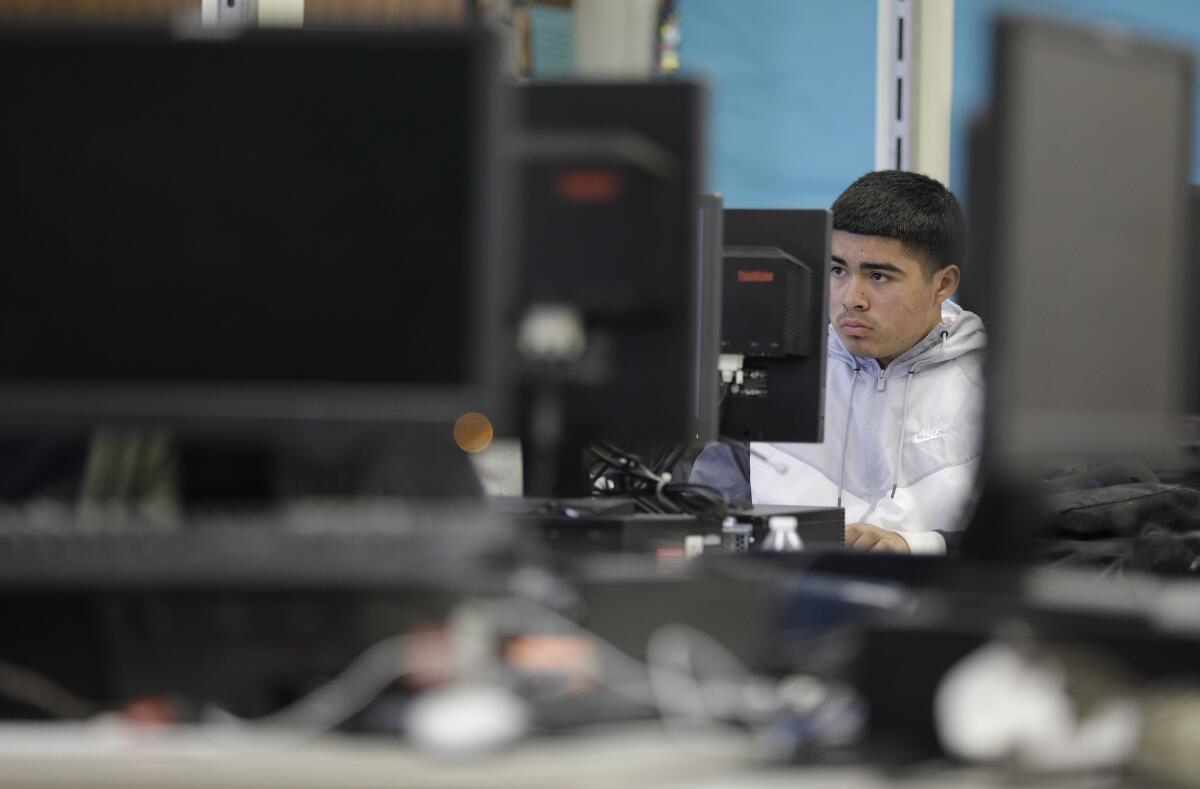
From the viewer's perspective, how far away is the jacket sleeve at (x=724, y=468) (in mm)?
2912

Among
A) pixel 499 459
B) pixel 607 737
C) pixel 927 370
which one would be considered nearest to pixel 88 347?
pixel 607 737

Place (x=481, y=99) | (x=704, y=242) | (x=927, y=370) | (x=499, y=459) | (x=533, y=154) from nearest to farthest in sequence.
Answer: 1. (x=481, y=99)
2. (x=533, y=154)
3. (x=704, y=242)
4. (x=499, y=459)
5. (x=927, y=370)

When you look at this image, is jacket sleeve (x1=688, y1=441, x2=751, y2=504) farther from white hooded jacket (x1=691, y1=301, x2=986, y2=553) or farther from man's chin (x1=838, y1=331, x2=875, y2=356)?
man's chin (x1=838, y1=331, x2=875, y2=356)

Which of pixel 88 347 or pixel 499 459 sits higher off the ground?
pixel 88 347

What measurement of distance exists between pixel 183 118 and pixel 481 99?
0.23 meters

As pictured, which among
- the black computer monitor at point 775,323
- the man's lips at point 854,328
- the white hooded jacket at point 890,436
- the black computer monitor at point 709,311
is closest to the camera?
the black computer monitor at point 709,311

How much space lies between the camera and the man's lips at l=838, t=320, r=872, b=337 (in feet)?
10.4

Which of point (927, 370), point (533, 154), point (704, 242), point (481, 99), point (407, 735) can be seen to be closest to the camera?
point (407, 735)

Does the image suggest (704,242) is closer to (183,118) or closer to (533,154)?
(533,154)

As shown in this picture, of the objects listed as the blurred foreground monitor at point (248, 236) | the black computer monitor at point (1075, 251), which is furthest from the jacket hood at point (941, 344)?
the blurred foreground monitor at point (248, 236)

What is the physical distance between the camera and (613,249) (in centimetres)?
132

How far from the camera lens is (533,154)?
1316 millimetres

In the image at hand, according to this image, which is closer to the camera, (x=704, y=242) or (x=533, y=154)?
(x=533, y=154)

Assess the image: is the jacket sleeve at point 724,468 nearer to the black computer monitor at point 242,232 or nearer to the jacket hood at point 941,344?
the jacket hood at point 941,344
